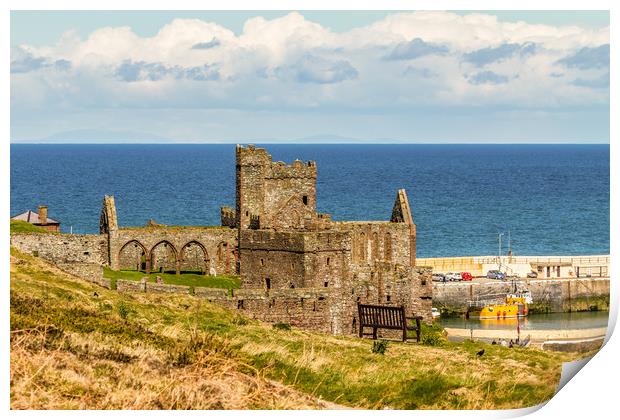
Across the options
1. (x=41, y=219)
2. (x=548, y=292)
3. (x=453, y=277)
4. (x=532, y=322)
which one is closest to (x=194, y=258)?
(x=41, y=219)

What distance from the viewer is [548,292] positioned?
9919 cm

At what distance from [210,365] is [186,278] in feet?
113

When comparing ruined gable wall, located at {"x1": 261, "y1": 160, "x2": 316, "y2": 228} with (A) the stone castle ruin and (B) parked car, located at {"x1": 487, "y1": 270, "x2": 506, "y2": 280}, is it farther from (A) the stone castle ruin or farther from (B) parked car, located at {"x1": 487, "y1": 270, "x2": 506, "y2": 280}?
(B) parked car, located at {"x1": 487, "y1": 270, "x2": 506, "y2": 280}

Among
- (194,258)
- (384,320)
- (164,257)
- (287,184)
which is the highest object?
(287,184)

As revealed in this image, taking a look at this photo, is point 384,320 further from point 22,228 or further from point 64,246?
point 22,228

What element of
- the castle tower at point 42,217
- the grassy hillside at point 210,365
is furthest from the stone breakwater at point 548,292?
the grassy hillside at point 210,365

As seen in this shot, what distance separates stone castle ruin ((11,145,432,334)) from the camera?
5428cm

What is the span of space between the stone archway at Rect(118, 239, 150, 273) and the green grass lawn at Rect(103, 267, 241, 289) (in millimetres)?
2134

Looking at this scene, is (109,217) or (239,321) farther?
(109,217)

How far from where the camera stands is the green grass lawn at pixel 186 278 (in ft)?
204

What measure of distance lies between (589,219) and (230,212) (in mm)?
114865

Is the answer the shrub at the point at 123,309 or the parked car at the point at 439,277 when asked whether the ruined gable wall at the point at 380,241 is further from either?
the shrub at the point at 123,309

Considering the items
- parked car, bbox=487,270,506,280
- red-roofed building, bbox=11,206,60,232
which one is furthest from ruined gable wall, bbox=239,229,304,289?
parked car, bbox=487,270,506,280

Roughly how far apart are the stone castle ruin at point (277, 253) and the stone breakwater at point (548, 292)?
21.2 meters
